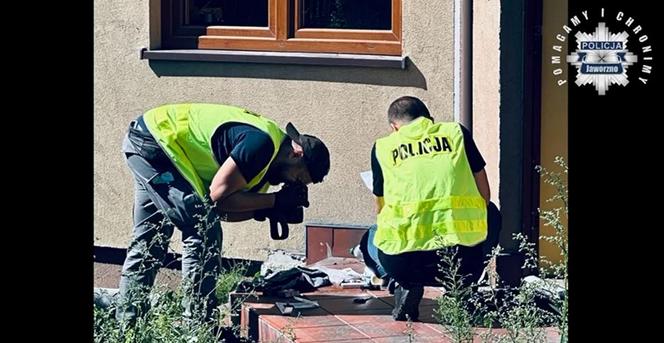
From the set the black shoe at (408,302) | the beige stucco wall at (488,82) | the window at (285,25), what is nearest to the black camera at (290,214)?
the black shoe at (408,302)

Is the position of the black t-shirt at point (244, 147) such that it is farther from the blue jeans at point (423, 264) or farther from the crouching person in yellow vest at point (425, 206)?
the blue jeans at point (423, 264)

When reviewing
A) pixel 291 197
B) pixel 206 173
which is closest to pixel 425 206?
pixel 291 197

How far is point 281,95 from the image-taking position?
338 inches

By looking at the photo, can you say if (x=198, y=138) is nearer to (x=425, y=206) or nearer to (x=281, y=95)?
(x=425, y=206)

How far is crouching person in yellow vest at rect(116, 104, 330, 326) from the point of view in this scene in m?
6.62

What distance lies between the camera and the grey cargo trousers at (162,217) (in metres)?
6.61

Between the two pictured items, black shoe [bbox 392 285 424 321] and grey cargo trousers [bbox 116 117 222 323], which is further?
grey cargo trousers [bbox 116 117 222 323]

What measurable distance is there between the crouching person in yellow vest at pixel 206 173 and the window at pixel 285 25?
163 centimetres

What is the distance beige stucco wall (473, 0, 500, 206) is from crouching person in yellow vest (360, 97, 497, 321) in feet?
3.04

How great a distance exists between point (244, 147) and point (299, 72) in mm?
2056

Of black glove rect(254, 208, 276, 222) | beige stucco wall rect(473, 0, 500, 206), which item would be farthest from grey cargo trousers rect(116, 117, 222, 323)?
beige stucco wall rect(473, 0, 500, 206)

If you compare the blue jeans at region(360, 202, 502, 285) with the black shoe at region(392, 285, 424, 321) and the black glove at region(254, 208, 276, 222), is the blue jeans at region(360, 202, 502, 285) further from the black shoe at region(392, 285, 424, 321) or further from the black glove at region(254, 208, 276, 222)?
the black glove at region(254, 208, 276, 222)

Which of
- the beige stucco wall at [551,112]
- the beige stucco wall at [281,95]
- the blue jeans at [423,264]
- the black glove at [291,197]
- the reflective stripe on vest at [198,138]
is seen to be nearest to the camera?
the blue jeans at [423,264]
